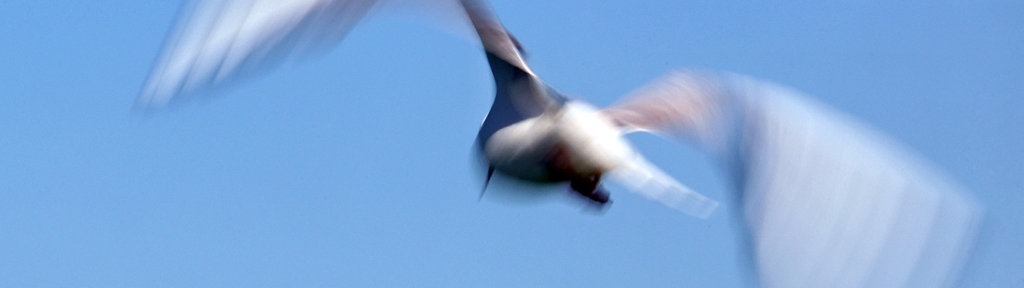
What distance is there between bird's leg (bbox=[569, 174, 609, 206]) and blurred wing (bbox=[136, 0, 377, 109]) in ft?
0.56

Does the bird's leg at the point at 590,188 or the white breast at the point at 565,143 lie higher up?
the white breast at the point at 565,143

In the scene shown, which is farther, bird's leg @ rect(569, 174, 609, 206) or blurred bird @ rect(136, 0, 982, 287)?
bird's leg @ rect(569, 174, 609, 206)

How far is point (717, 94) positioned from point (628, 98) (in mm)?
157

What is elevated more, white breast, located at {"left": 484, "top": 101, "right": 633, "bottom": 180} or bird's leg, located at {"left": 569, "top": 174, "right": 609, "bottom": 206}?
white breast, located at {"left": 484, "top": 101, "right": 633, "bottom": 180}

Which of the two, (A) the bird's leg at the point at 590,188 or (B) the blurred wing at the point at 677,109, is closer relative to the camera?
(B) the blurred wing at the point at 677,109

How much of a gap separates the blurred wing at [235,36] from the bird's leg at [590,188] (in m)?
0.17

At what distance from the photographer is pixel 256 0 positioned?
0.66 meters

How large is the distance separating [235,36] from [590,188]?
0.80 ft

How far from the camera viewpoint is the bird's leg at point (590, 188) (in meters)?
0.74

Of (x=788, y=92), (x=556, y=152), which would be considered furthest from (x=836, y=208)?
(x=556, y=152)

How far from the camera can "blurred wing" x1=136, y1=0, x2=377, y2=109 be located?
62 centimetres

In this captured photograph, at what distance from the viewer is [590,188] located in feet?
2.47

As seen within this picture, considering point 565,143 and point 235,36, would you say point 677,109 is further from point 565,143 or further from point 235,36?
point 235,36

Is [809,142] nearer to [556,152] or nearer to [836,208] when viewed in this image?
[836,208]
